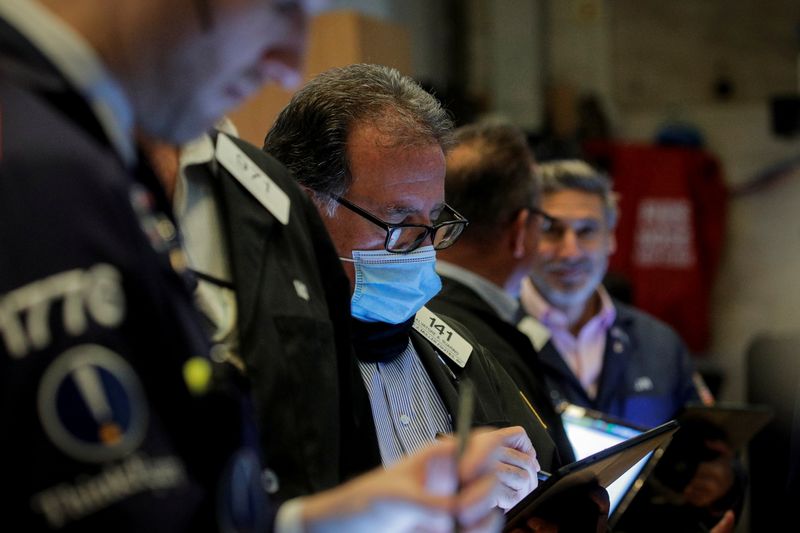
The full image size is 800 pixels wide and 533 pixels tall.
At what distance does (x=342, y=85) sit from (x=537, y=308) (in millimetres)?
1762

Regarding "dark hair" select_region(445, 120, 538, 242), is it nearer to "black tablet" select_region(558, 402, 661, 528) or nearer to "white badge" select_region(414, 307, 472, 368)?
"black tablet" select_region(558, 402, 661, 528)

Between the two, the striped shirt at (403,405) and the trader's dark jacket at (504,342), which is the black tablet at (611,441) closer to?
the trader's dark jacket at (504,342)

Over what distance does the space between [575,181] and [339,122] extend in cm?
178

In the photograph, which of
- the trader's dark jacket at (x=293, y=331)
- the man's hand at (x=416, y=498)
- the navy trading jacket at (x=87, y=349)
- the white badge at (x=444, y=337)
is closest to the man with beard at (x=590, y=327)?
the white badge at (x=444, y=337)

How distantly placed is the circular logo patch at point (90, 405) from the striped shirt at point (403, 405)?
1.03 metres

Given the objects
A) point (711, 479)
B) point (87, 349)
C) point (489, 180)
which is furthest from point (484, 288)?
point (87, 349)

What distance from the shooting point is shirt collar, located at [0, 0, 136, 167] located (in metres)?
0.96

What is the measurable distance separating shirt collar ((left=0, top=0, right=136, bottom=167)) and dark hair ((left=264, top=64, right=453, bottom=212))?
43.8 inches

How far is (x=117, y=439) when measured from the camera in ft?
3.01

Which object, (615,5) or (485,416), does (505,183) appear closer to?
(485,416)

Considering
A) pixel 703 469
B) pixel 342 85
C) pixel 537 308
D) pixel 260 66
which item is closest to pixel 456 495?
pixel 260 66

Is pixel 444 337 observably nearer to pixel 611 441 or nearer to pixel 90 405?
pixel 611 441

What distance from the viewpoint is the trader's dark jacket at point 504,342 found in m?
2.53

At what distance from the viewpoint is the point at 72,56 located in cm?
97
